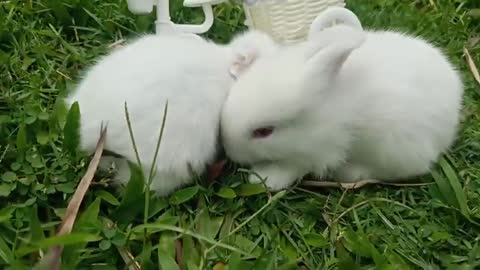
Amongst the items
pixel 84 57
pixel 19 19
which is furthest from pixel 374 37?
pixel 19 19

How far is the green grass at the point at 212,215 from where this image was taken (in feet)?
7.79

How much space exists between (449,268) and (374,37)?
0.70 meters

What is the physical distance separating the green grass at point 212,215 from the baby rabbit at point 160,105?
0.06 metres

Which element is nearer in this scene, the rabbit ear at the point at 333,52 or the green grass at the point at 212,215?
the green grass at the point at 212,215

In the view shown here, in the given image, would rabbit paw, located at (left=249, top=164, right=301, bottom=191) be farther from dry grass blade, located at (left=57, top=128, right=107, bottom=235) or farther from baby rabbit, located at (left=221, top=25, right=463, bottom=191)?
dry grass blade, located at (left=57, top=128, right=107, bottom=235)

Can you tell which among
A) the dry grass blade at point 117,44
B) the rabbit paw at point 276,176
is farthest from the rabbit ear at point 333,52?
the dry grass blade at point 117,44

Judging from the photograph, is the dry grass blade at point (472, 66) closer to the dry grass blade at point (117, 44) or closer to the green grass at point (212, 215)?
the green grass at point (212, 215)

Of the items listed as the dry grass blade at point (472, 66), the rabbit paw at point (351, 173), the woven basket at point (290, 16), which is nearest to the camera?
the rabbit paw at point (351, 173)

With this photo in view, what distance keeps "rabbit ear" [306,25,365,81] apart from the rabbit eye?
0.58ft

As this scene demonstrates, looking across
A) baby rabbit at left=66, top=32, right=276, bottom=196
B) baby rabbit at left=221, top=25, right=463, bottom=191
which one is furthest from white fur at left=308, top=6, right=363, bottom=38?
baby rabbit at left=66, top=32, right=276, bottom=196

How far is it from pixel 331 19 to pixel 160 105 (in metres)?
0.58

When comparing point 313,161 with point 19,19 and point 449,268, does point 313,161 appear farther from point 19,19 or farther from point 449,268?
point 19,19

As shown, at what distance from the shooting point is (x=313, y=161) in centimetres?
262

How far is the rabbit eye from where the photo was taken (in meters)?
2.56
